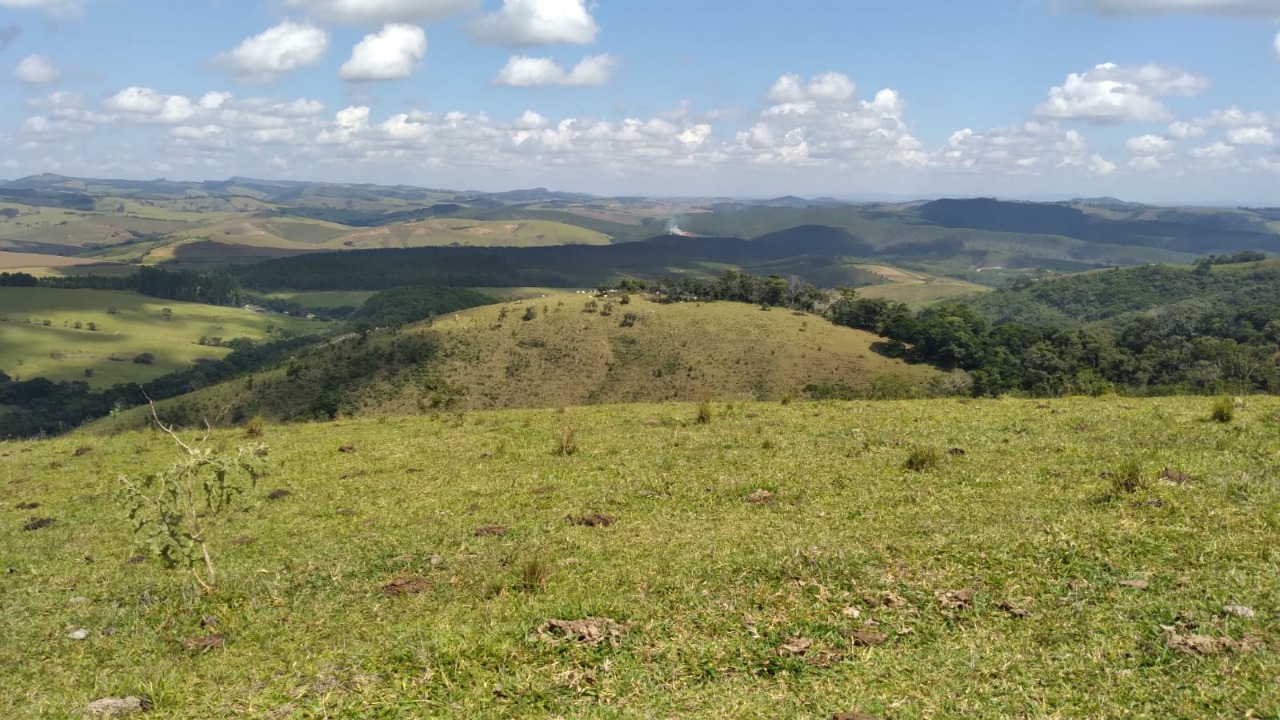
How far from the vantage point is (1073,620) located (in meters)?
8.32

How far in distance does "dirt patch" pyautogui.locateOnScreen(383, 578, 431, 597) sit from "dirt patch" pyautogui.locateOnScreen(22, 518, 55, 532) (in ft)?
36.1

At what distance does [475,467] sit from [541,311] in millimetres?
102221

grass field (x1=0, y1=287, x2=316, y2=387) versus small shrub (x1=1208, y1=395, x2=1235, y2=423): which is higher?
small shrub (x1=1208, y1=395, x2=1235, y2=423)

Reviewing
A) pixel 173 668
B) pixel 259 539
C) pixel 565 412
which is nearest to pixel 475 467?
pixel 259 539

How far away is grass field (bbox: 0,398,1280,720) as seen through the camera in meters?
7.47

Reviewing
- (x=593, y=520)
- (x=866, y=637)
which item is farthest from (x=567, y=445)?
(x=866, y=637)

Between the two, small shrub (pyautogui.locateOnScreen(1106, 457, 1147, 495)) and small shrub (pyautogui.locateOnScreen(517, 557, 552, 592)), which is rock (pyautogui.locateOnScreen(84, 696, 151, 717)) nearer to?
small shrub (pyautogui.locateOnScreen(517, 557, 552, 592))

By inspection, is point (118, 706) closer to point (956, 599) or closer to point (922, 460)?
point (956, 599)

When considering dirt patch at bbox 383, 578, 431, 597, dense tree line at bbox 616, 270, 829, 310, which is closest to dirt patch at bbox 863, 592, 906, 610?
dirt patch at bbox 383, 578, 431, 597

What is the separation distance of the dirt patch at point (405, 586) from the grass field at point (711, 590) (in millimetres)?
51

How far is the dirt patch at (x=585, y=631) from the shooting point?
855cm

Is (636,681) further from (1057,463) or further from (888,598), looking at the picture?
(1057,463)

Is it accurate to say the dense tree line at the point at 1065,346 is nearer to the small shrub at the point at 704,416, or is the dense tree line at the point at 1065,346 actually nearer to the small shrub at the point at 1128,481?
the small shrub at the point at 704,416

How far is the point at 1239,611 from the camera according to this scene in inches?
315
